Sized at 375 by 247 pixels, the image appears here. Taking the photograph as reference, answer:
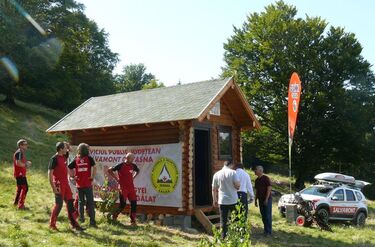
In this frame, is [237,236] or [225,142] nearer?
[237,236]

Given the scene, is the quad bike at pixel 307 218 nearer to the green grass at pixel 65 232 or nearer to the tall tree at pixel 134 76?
the green grass at pixel 65 232

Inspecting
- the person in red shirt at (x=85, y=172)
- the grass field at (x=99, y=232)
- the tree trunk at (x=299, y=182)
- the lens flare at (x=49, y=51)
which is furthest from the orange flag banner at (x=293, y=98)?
the lens flare at (x=49, y=51)

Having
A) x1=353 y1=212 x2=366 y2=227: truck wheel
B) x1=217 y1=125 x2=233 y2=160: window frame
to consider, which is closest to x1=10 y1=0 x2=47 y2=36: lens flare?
x1=217 y1=125 x2=233 y2=160: window frame

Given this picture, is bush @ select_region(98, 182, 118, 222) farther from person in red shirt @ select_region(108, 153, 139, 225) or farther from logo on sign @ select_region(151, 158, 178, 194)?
logo on sign @ select_region(151, 158, 178, 194)

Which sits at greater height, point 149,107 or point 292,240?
point 149,107

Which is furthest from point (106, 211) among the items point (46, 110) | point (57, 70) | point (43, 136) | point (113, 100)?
point (46, 110)

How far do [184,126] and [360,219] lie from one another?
32.7 feet

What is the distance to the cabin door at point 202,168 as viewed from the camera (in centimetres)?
1350

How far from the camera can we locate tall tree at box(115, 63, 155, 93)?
70.4 m

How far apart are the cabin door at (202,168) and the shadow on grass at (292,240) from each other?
187 cm

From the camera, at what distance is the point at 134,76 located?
237 feet

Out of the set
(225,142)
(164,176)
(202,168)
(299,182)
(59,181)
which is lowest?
(59,181)

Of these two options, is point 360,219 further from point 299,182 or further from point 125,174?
point 299,182

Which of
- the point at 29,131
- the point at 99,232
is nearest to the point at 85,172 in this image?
the point at 99,232
